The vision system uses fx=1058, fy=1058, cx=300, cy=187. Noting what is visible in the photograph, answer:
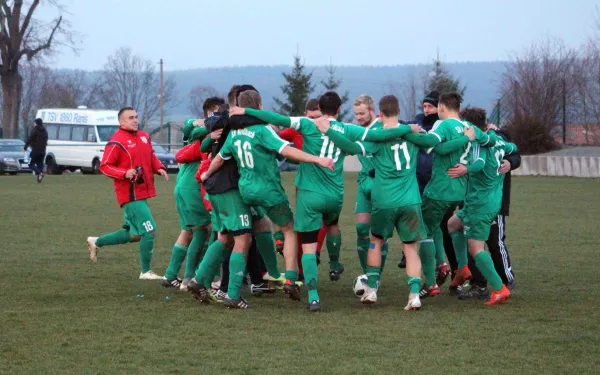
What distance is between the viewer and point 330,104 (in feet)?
29.5

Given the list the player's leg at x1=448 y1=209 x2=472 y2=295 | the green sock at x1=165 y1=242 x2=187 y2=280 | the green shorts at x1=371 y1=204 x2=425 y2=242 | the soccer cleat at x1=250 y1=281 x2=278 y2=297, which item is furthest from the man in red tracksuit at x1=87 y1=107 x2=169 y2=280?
the player's leg at x1=448 y1=209 x2=472 y2=295

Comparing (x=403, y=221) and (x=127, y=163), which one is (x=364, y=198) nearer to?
(x=403, y=221)

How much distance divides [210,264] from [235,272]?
0.34 m

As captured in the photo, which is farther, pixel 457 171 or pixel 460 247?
pixel 460 247

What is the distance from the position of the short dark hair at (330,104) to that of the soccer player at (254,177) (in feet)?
1.68

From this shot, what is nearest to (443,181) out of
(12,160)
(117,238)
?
(117,238)

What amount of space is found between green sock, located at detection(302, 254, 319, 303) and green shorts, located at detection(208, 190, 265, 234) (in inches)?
22.6

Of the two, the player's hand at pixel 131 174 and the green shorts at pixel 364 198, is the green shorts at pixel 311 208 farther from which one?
the player's hand at pixel 131 174

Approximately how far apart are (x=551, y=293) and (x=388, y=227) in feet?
6.04

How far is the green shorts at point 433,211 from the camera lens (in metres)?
9.32

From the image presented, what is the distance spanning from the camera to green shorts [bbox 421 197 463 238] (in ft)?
30.6

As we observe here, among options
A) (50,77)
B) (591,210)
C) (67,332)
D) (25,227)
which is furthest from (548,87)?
(50,77)

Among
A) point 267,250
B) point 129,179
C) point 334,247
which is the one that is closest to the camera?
point 267,250

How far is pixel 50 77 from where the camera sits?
8575 cm
